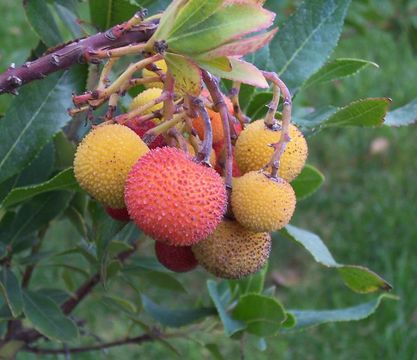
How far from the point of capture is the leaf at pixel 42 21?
3.75 ft

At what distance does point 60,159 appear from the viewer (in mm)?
1239

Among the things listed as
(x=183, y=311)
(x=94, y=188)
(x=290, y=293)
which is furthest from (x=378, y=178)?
(x=94, y=188)

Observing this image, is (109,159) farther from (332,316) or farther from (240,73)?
(332,316)

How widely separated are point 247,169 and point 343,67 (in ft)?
1.06

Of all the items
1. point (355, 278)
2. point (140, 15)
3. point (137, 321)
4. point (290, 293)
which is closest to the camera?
point (140, 15)

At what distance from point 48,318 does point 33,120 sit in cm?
35

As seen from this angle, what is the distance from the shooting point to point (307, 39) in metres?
1.25

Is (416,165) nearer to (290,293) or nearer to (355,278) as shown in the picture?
(290,293)

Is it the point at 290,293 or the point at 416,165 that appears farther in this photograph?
the point at 416,165

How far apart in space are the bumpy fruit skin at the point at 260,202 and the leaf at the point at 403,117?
30 centimetres

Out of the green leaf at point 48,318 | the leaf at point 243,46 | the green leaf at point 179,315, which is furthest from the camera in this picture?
the green leaf at point 179,315

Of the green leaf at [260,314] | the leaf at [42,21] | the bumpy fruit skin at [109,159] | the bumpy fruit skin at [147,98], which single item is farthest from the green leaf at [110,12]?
the green leaf at [260,314]

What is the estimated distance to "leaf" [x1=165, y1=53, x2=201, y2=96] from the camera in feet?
2.65

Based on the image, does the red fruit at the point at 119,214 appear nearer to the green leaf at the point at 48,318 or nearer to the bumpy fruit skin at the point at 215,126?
the bumpy fruit skin at the point at 215,126
